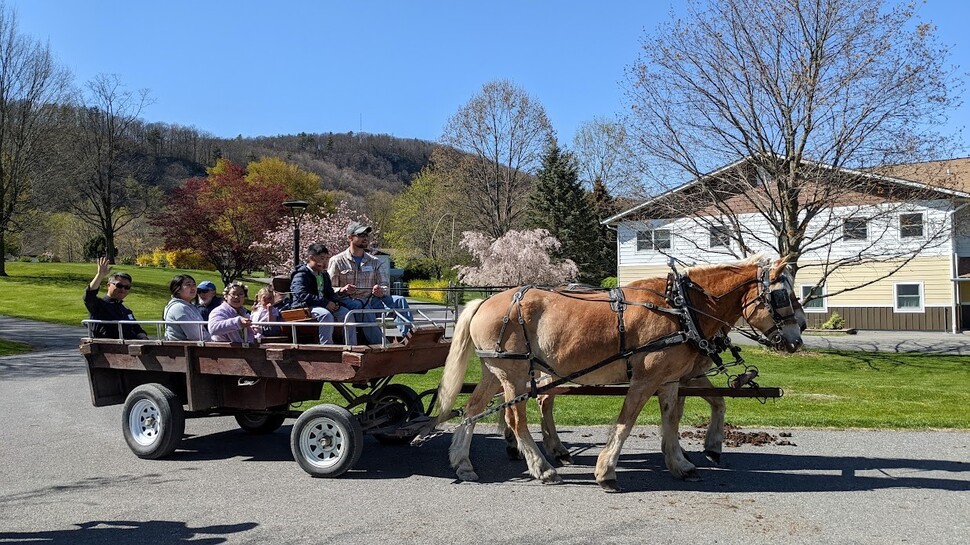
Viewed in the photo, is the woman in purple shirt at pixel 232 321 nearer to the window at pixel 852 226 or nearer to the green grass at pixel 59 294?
the window at pixel 852 226

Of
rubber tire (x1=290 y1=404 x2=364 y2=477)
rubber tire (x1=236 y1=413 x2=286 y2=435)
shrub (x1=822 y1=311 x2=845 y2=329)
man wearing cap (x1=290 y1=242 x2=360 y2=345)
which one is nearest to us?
rubber tire (x1=290 y1=404 x2=364 y2=477)

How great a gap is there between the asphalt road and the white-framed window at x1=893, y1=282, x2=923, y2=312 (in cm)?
2483

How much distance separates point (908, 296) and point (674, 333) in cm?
2877

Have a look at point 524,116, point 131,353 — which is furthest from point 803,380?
point 524,116

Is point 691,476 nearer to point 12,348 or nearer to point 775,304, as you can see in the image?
point 775,304

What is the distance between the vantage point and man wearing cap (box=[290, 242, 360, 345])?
750cm

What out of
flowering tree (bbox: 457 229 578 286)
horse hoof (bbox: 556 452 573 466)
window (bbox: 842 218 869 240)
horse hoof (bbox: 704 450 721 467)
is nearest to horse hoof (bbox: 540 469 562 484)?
horse hoof (bbox: 556 452 573 466)

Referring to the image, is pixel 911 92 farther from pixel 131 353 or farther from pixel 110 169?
pixel 110 169

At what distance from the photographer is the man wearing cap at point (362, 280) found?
25.2 feet

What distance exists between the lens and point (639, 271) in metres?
35.9

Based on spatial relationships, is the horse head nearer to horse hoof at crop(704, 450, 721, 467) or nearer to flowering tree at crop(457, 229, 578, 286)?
horse hoof at crop(704, 450, 721, 467)

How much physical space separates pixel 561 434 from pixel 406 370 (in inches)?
107

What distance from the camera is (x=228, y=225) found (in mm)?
36125

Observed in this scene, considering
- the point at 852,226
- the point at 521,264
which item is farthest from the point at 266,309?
the point at 521,264
